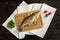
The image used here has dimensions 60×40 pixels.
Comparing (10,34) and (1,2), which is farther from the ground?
(1,2)

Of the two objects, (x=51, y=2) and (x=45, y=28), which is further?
(x=51, y=2)

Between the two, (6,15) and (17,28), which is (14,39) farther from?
(6,15)

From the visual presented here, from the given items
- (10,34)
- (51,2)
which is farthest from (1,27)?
(51,2)

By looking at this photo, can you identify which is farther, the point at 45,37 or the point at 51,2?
the point at 51,2

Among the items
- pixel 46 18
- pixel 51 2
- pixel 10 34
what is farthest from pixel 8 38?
pixel 51 2

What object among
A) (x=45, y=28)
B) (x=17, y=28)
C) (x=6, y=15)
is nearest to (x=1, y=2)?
(x=6, y=15)

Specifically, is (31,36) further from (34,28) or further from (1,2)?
(1,2)

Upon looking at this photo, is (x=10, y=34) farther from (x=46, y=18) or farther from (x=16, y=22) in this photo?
(x=46, y=18)

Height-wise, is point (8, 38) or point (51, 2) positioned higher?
point (51, 2)
